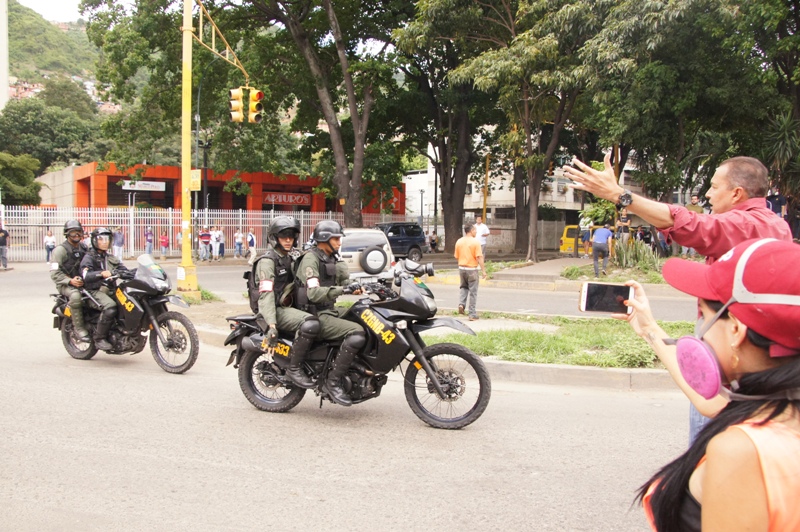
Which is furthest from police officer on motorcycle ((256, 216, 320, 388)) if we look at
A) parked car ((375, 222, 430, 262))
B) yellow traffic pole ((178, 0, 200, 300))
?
parked car ((375, 222, 430, 262))

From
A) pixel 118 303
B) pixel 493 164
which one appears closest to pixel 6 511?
pixel 118 303

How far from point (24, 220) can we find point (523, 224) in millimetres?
25056

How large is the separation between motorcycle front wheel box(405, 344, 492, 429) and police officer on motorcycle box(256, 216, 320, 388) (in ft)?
3.06

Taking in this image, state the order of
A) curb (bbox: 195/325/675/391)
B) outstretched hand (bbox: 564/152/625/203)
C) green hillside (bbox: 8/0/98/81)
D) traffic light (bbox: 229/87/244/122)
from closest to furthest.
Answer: outstretched hand (bbox: 564/152/625/203) → curb (bbox: 195/325/675/391) → traffic light (bbox: 229/87/244/122) → green hillside (bbox: 8/0/98/81)

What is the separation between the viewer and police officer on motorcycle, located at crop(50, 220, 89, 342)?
27.2 ft

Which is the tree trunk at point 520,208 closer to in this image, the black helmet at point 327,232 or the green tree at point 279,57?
the green tree at point 279,57

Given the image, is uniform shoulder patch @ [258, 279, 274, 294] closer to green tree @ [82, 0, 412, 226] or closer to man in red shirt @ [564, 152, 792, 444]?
man in red shirt @ [564, 152, 792, 444]

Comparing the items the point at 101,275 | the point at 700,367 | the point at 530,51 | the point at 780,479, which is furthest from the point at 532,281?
the point at 780,479

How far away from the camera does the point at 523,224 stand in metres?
38.8

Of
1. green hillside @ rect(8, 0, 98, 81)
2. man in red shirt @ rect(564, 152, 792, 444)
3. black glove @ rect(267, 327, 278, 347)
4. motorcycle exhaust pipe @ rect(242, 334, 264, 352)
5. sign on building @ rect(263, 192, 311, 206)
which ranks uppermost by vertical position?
green hillside @ rect(8, 0, 98, 81)

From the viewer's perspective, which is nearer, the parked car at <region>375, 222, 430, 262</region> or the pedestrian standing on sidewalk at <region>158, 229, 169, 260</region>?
the pedestrian standing on sidewalk at <region>158, 229, 169, 260</region>

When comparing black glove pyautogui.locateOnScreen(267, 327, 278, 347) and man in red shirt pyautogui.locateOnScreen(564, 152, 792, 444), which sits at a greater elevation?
man in red shirt pyautogui.locateOnScreen(564, 152, 792, 444)

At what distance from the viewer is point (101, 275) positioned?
8102 mm

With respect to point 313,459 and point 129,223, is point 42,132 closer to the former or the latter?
point 129,223
